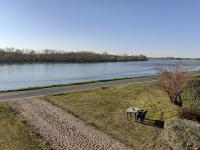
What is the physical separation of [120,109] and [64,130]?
16.9 ft

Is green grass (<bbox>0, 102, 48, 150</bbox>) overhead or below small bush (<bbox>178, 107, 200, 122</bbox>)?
below

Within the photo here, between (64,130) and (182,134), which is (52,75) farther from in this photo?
(182,134)

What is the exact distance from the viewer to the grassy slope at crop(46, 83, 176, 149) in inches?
477

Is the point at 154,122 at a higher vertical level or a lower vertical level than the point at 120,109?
lower

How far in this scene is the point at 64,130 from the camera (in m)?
12.5

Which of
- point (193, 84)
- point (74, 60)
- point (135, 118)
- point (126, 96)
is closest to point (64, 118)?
point (135, 118)

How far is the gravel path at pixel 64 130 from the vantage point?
10766 mm

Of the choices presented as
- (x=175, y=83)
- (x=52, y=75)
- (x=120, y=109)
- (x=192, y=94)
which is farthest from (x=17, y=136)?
(x=52, y=75)

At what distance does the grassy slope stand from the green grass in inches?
132

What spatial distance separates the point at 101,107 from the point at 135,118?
11.0ft

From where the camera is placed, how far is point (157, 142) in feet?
37.0

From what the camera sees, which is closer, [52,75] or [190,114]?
[190,114]

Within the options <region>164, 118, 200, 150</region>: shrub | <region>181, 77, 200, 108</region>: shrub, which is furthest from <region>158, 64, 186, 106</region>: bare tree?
<region>164, 118, 200, 150</region>: shrub

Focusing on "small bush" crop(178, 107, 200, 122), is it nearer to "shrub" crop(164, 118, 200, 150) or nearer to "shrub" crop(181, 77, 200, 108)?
"shrub" crop(164, 118, 200, 150)
